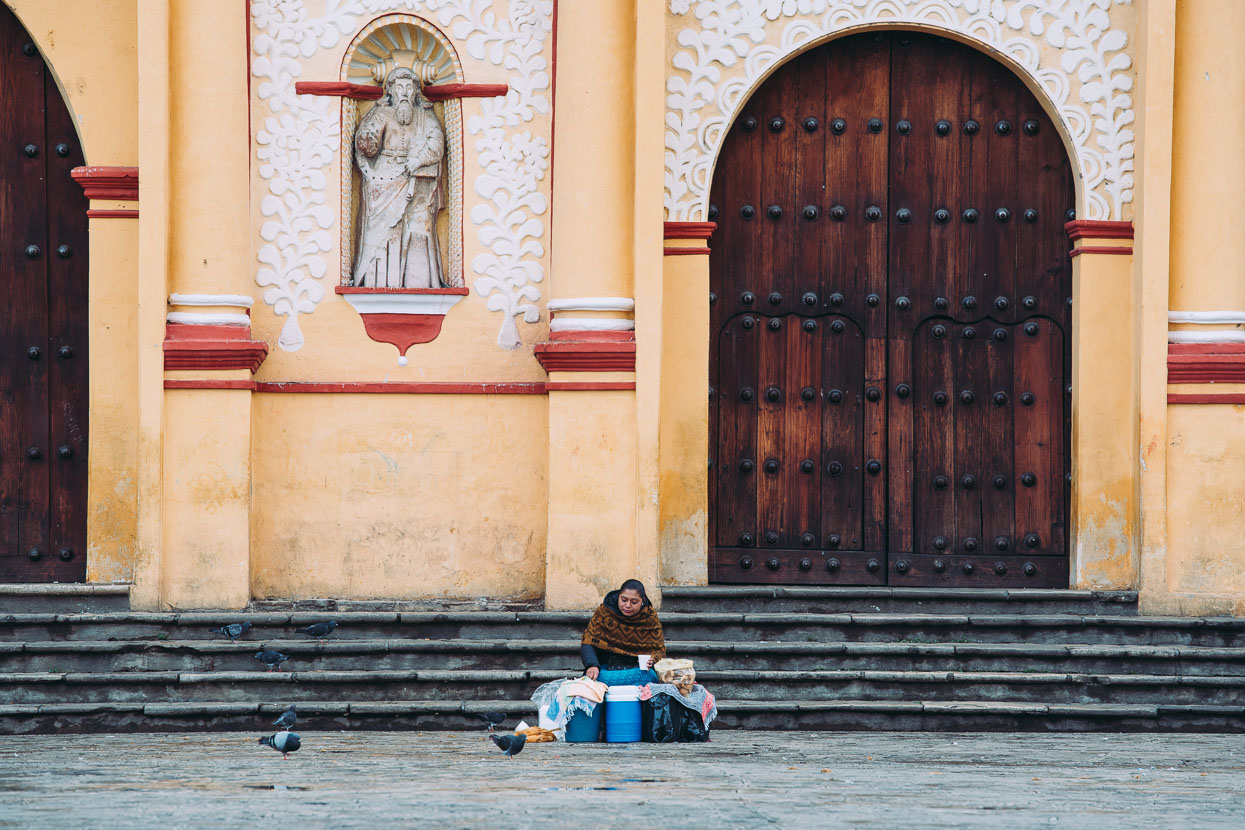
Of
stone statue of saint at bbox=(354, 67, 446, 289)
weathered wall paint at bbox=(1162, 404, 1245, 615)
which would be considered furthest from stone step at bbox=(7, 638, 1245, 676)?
stone statue of saint at bbox=(354, 67, 446, 289)

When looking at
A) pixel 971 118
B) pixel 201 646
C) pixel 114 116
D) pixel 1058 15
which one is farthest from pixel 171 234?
pixel 1058 15

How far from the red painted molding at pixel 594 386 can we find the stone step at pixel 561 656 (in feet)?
4.49

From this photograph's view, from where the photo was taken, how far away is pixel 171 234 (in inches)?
325

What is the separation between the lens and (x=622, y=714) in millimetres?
6910

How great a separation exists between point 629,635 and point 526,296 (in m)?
2.40

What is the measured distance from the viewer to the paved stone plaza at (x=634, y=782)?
17.0 feet

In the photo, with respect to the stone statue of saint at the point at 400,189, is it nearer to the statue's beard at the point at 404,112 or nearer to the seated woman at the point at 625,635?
the statue's beard at the point at 404,112

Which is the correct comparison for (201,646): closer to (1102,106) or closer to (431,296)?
(431,296)

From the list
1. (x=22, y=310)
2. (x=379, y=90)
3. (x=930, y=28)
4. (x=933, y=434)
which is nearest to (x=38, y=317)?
(x=22, y=310)

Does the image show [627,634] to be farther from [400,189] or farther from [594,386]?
[400,189]

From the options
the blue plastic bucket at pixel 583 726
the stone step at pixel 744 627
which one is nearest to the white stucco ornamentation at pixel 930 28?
the stone step at pixel 744 627

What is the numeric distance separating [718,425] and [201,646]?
3151 millimetres

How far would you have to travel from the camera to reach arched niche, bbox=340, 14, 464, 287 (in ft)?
28.2

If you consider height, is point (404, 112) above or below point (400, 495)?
above
